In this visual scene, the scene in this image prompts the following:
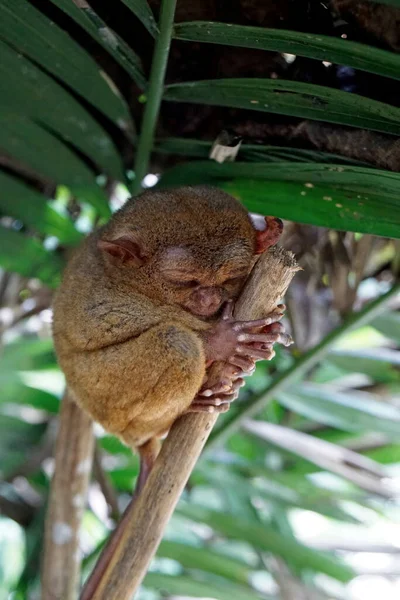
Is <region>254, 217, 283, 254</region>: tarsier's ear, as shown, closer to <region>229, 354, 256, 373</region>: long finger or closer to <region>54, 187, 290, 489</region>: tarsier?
<region>54, 187, 290, 489</region>: tarsier

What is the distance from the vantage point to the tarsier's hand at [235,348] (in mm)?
1975

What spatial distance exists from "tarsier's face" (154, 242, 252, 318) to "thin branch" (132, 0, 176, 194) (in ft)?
1.80

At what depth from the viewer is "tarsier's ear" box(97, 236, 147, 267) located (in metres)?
2.23

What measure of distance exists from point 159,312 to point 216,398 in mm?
399

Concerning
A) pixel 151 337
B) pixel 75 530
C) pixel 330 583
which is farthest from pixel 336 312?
pixel 330 583

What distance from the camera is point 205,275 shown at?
220 cm

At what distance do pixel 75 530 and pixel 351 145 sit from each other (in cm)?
185

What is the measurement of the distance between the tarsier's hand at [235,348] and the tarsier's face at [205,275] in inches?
4.5

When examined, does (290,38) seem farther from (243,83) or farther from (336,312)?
(336,312)

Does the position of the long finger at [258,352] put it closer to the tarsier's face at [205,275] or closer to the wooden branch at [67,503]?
the tarsier's face at [205,275]

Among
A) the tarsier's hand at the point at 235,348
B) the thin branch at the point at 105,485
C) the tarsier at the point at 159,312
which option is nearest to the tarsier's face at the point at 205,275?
the tarsier at the point at 159,312

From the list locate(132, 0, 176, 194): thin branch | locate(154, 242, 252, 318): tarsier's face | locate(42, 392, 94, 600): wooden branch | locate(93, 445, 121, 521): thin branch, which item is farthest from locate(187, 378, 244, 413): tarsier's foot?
locate(93, 445, 121, 521): thin branch

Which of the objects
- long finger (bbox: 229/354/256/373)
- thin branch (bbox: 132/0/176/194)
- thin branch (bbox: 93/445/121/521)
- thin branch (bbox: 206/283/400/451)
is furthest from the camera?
thin branch (bbox: 93/445/121/521)

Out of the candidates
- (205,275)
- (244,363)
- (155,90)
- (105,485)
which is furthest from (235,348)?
(105,485)
